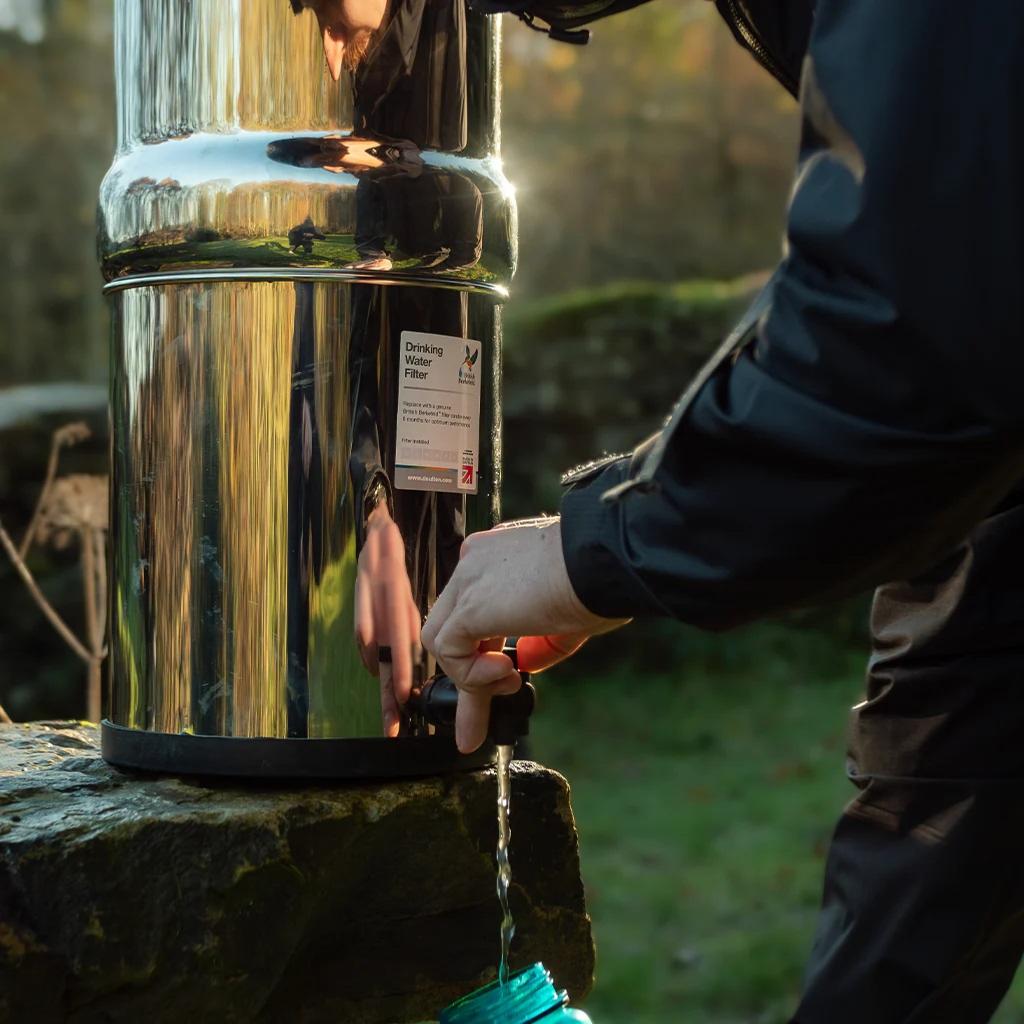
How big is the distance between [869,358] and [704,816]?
15.7ft

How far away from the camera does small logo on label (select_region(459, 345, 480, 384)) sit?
5.56ft

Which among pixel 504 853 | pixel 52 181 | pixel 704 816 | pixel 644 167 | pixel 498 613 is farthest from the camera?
pixel 644 167

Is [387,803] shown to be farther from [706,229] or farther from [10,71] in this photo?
[10,71]

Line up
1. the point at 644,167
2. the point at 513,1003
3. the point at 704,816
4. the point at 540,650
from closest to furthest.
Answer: the point at 513,1003 < the point at 540,650 < the point at 704,816 < the point at 644,167

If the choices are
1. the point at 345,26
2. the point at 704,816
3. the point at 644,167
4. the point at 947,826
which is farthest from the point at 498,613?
the point at 644,167

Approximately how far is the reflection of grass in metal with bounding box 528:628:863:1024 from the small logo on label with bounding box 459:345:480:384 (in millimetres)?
3046

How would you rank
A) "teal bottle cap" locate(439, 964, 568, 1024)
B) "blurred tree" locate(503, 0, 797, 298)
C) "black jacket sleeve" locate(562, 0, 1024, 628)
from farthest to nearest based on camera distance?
"blurred tree" locate(503, 0, 797, 298)
"teal bottle cap" locate(439, 964, 568, 1024)
"black jacket sleeve" locate(562, 0, 1024, 628)

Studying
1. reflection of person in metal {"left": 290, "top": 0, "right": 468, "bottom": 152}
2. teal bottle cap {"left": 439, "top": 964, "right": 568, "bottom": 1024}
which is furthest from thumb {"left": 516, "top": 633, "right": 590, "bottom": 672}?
reflection of person in metal {"left": 290, "top": 0, "right": 468, "bottom": 152}

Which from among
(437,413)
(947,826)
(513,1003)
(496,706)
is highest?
(437,413)

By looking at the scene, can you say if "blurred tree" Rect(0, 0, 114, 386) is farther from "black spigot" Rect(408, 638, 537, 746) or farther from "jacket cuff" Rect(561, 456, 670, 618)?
"jacket cuff" Rect(561, 456, 670, 618)

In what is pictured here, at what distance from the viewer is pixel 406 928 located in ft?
5.63

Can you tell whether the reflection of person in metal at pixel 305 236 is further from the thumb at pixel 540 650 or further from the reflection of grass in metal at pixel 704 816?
the reflection of grass in metal at pixel 704 816

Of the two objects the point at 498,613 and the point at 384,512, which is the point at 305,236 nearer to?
the point at 384,512

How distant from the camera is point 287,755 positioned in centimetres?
162
